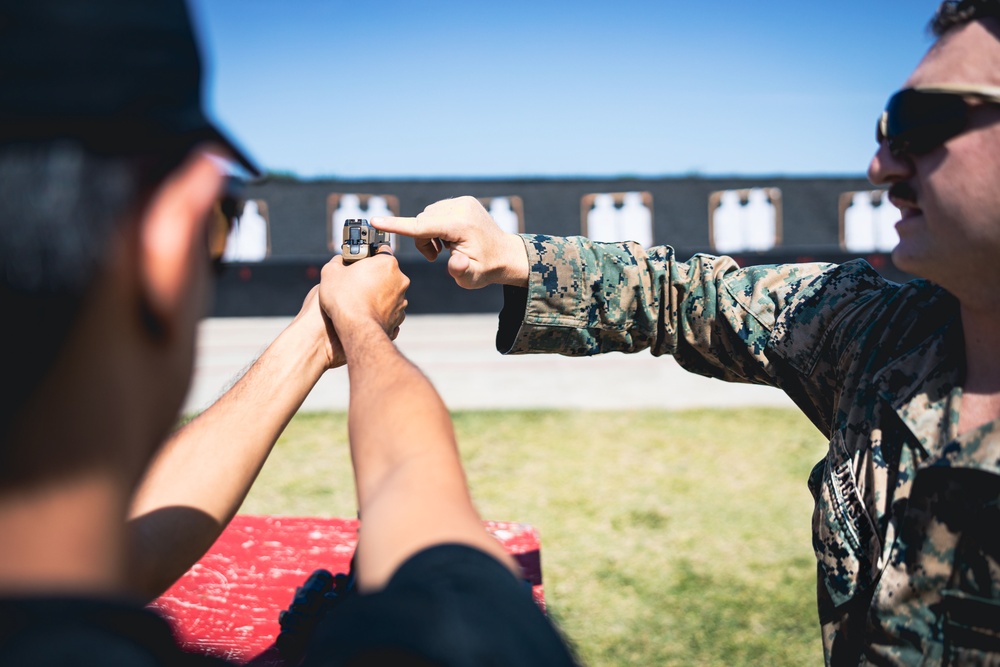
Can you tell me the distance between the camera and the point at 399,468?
97 centimetres

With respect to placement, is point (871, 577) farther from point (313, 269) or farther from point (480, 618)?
point (313, 269)

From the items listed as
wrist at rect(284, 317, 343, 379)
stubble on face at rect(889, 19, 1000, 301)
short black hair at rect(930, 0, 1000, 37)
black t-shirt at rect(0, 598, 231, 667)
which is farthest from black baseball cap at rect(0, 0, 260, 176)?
short black hair at rect(930, 0, 1000, 37)

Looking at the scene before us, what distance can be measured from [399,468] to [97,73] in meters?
0.58

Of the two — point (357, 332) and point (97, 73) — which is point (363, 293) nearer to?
point (357, 332)

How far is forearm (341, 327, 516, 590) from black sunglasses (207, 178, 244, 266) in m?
0.32

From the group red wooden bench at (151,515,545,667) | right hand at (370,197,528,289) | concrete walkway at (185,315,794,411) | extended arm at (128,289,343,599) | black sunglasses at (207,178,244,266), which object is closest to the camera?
black sunglasses at (207,178,244,266)

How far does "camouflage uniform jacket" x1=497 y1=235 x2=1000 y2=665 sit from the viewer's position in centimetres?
121

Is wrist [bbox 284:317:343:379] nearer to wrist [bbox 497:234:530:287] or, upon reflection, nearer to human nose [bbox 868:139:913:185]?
wrist [bbox 497:234:530:287]

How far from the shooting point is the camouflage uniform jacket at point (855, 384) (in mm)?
1207

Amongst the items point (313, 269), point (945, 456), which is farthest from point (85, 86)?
point (313, 269)

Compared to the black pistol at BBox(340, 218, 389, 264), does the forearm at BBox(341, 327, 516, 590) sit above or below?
below

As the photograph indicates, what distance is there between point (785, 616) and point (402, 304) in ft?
8.45

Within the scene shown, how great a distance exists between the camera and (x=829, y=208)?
1680 centimetres

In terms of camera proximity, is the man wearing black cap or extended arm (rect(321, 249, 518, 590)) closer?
the man wearing black cap
